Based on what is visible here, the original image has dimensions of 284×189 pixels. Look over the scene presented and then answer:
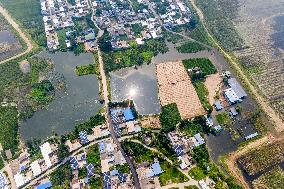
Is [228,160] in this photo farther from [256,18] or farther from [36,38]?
[36,38]

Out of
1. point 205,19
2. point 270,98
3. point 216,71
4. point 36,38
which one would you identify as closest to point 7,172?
point 36,38

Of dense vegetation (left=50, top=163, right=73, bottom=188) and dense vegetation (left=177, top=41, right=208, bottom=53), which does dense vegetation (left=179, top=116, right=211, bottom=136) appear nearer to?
dense vegetation (left=177, top=41, right=208, bottom=53)

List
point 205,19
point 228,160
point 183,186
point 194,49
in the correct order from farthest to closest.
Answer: point 205,19, point 194,49, point 228,160, point 183,186

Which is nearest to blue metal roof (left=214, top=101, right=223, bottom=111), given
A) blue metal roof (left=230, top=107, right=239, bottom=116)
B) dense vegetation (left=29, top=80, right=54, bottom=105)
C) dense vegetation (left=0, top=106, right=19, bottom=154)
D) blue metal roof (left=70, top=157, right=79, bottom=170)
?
blue metal roof (left=230, top=107, right=239, bottom=116)

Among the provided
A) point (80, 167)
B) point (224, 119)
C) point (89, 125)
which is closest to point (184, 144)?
point (224, 119)

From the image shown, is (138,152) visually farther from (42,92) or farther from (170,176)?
(42,92)

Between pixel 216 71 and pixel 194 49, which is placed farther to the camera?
pixel 194 49

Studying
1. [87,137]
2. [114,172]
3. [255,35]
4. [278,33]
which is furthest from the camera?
[278,33]
